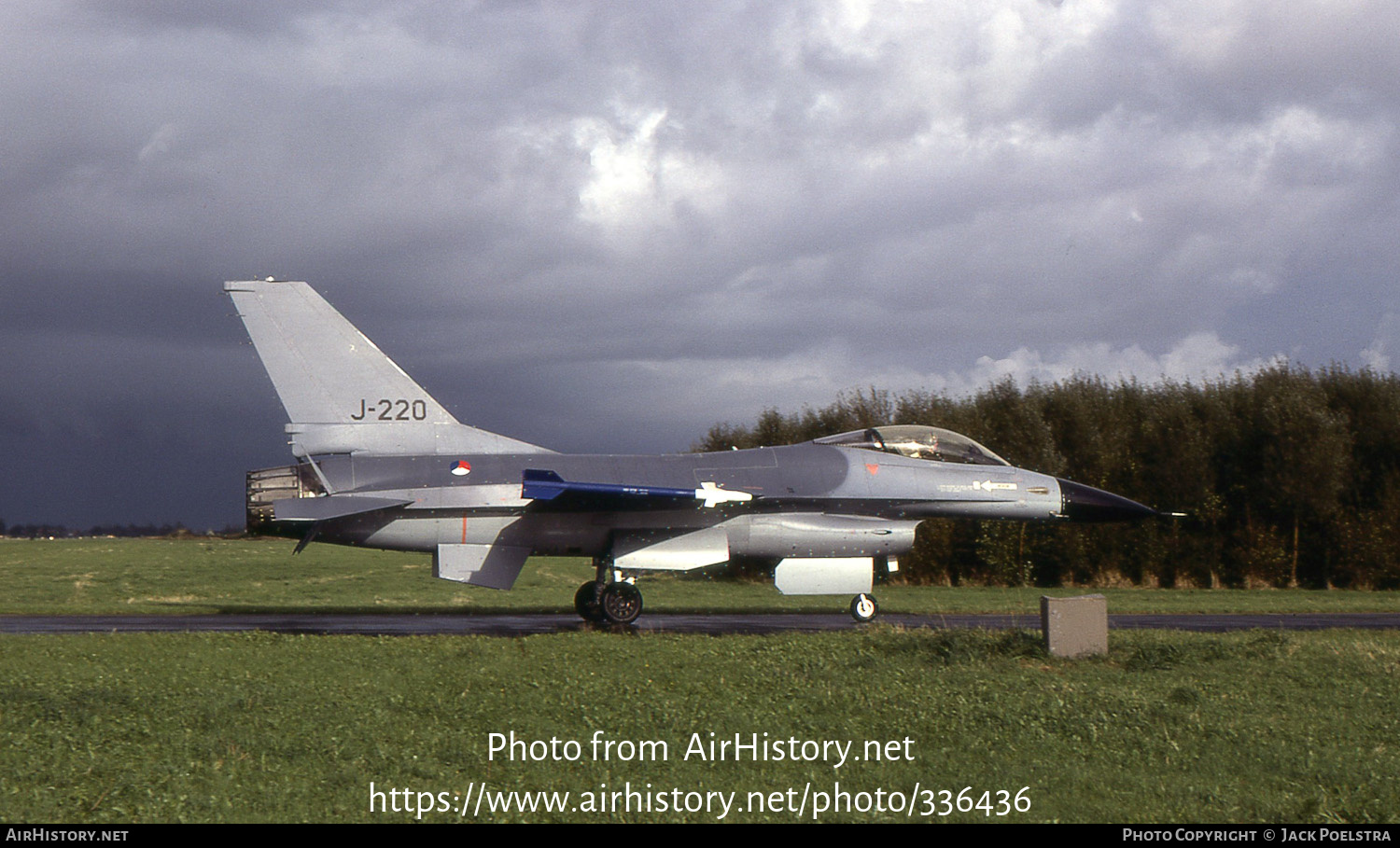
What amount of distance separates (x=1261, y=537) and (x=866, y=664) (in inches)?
1012

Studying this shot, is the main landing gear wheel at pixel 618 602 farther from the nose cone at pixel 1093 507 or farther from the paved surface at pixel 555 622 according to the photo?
the nose cone at pixel 1093 507

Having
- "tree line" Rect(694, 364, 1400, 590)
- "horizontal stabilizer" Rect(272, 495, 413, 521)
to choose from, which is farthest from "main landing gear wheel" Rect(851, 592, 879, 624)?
"tree line" Rect(694, 364, 1400, 590)

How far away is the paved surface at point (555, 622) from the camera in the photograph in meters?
16.4

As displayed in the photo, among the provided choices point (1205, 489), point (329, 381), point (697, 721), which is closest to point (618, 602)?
point (329, 381)

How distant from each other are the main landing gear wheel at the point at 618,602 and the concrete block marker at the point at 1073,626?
22.2 ft

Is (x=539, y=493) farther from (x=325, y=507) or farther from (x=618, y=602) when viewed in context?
(x=325, y=507)

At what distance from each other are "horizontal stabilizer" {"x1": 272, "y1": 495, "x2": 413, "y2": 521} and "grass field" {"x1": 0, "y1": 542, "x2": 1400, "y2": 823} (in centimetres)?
230

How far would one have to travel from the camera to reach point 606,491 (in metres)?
15.6

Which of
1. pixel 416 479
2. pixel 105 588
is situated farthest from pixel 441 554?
pixel 105 588

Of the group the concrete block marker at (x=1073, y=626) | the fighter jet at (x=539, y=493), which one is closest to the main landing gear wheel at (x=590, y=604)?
the fighter jet at (x=539, y=493)

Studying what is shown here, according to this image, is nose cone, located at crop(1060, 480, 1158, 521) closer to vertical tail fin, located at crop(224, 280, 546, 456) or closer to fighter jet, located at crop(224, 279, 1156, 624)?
fighter jet, located at crop(224, 279, 1156, 624)

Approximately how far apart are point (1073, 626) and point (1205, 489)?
78.6 feet

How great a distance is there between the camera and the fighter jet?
15984 mm
